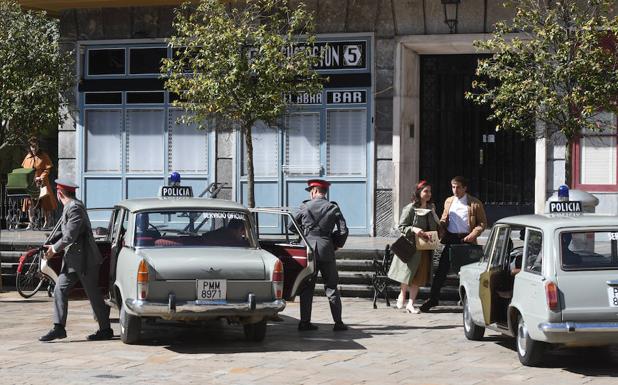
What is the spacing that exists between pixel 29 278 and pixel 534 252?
9489 millimetres

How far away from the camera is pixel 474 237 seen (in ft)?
56.1

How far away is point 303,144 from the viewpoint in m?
24.1

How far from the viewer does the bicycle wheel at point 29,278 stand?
62.4 feet

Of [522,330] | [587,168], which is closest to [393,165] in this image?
[587,168]

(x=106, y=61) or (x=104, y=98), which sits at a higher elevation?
(x=106, y=61)

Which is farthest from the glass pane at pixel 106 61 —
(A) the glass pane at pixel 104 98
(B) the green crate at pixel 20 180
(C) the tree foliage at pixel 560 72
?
(C) the tree foliage at pixel 560 72

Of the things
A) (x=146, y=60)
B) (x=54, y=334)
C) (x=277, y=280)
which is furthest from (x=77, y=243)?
(x=146, y=60)

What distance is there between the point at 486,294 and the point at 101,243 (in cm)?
459

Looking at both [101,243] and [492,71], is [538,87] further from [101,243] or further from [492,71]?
[101,243]

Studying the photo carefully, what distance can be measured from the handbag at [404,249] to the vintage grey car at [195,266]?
243 cm

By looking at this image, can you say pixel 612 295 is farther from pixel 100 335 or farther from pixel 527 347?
pixel 100 335

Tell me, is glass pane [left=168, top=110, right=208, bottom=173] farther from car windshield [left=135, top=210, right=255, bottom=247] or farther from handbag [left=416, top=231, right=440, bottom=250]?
car windshield [left=135, top=210, right=255, bottom=247]

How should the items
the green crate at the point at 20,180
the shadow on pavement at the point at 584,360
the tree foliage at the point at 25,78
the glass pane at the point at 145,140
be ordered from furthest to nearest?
the green crate at the point at 20,180 → the glass pane at the point at 145,140 → the tree foliage at the point at 25,78 → the shadow on pavement at the point at 584,360

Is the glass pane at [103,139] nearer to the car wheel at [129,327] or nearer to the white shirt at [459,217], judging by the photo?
the white shirt at [459,217]
